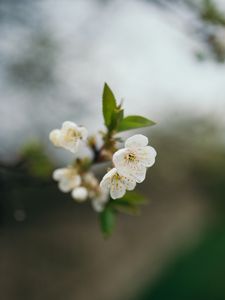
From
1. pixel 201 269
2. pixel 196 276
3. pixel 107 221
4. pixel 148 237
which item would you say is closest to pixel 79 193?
pixel 107 221

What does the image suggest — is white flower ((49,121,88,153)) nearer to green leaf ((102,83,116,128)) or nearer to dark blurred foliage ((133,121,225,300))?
green leaf ((102,83,116,128))

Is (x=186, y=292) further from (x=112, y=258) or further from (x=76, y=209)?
(x=76, y=209)

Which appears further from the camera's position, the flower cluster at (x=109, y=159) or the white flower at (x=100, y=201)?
the white flower at (x=100, y=201)

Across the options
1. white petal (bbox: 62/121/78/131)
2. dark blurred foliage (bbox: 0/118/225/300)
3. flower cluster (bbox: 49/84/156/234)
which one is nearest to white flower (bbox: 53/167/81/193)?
flower cluster (bbox: 49/84/156/234)

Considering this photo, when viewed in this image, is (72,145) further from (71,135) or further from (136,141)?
(136,141)

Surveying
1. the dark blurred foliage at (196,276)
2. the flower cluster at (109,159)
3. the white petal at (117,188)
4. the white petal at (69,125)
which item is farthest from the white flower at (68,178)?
the dark blurred foliage at (196,276)

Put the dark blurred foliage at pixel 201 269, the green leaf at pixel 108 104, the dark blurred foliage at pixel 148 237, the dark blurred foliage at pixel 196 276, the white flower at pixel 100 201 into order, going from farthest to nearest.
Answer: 1. the dark blurred foliage at pixel 196 276
2. the dark blurred foliage at pixel 201 269
3. the dark blurred foliage at pixel 148 237
4. the white flower at pixel 100 201
5. the green leaf at pixel 108 104

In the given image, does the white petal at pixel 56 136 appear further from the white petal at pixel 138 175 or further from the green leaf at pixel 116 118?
the white petal at pixel 138 175
